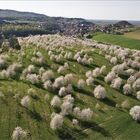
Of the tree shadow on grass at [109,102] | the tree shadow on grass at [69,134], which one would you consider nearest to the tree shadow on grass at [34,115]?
the tree shadow on grass at [69,134]

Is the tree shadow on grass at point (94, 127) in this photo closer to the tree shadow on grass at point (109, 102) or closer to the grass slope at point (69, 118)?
the grass slope at point (69, 118)

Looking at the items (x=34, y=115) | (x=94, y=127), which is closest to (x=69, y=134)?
(x=94, y=127)

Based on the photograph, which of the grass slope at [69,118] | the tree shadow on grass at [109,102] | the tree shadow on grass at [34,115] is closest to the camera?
the grass slope at [69,118]

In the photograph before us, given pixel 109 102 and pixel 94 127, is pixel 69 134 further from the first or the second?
pixel 109 102

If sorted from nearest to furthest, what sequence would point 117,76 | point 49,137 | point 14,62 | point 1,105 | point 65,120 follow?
1. point 49,137
2. point 65,120
3. point 1,105
4. point 117,76
5. point 14,62

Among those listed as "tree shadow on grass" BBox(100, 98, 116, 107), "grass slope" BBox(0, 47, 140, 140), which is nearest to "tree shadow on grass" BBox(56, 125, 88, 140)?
"grass slope" BBox(0, 47, 140, 140)

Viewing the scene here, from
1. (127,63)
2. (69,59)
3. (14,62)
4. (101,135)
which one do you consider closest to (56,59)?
(69,59)

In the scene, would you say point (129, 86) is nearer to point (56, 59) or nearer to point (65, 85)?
point (65, 85)

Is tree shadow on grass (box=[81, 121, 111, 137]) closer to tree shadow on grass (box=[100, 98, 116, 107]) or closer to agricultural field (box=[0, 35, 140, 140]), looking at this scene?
agricultural field (box=[0, 35, 140, 140])
